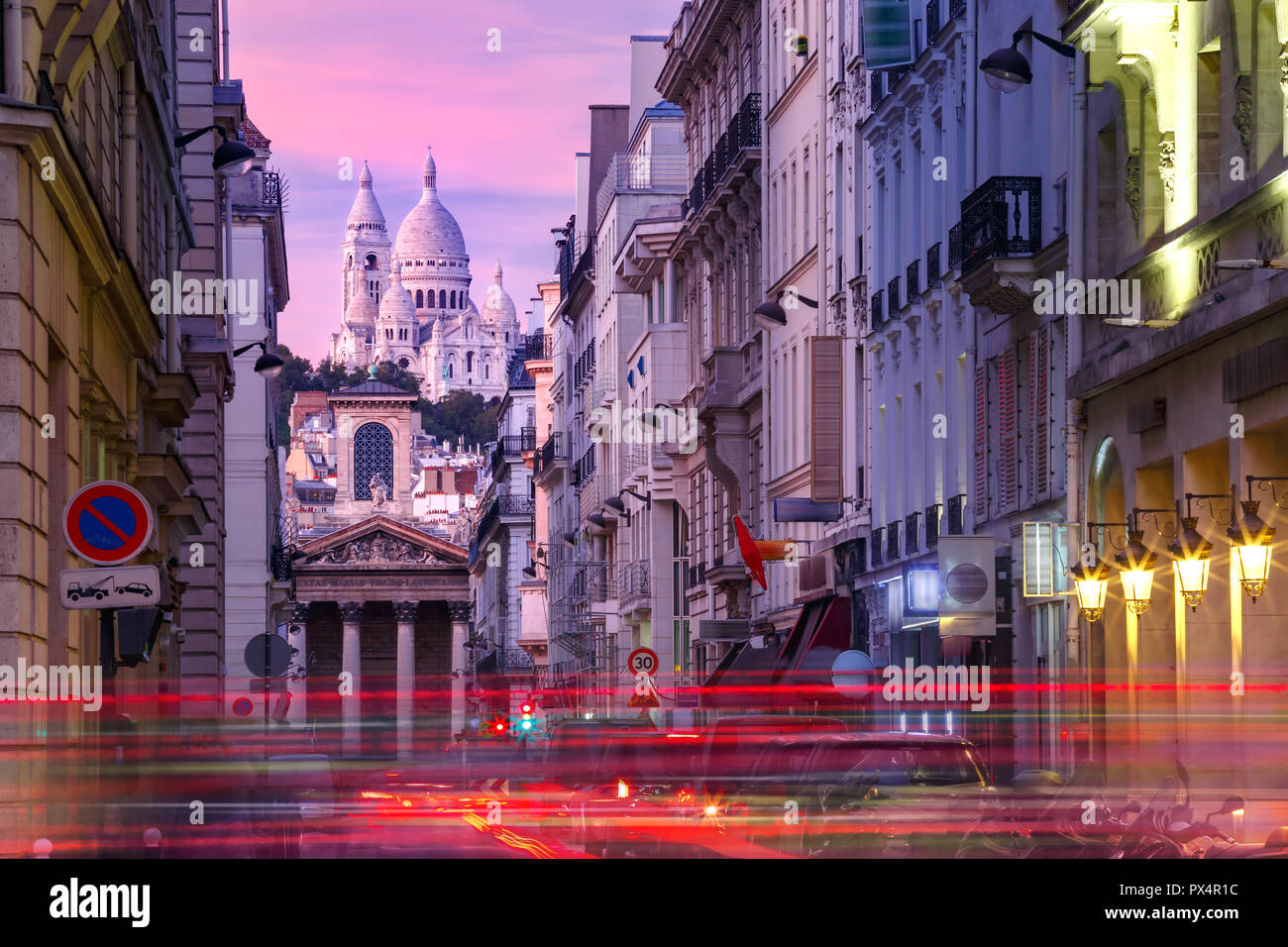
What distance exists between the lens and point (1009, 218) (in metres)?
27.9

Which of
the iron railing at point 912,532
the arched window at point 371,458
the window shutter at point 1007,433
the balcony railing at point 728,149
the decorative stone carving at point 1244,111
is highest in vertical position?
the arched window at point 371,458

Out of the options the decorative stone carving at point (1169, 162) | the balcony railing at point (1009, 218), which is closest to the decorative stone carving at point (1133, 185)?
the decorative stone carving at point (1169, 162)

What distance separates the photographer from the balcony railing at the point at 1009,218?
27406 mm

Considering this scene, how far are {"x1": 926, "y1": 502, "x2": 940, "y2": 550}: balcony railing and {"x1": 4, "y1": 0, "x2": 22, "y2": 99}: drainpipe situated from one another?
1880 cm

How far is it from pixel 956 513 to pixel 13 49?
1834 centimetres

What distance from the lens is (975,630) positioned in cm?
2691

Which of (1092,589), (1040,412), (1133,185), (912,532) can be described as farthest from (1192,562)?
(912,532)

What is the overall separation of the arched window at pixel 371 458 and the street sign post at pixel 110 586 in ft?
562

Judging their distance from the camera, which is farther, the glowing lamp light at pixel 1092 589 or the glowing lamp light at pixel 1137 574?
the glowing lamp light at pixel 1092 589

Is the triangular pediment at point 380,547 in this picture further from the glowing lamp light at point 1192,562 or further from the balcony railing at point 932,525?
Answer: the glowing lamp light at point 1192,562

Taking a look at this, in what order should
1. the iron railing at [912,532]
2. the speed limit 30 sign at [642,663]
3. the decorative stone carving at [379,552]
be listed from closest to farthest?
the iron railing at [912,532] < the speed limit 30 sign at [642,663] < the decorative stone carving at [379,552]

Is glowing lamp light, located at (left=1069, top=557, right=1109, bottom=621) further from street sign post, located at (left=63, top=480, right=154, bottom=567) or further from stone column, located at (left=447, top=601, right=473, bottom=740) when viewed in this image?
stone column, located at (left=447, top=601, right=473, bottom=740)

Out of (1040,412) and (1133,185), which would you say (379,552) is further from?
(1133,185)

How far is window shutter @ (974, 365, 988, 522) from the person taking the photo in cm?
3017
